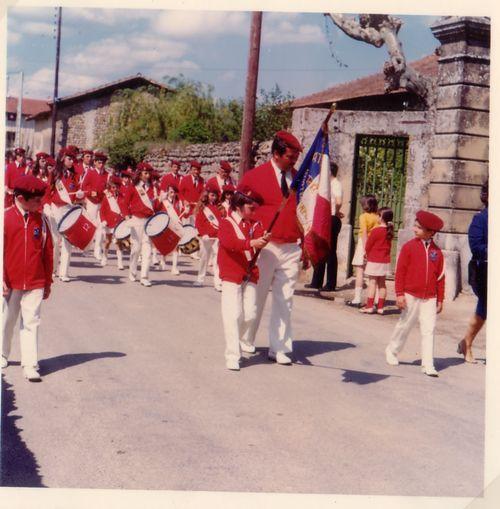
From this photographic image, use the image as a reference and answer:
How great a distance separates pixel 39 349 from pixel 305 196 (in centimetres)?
275

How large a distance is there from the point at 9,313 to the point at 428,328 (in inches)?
141

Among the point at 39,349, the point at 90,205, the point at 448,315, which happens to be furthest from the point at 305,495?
the point at 90,205

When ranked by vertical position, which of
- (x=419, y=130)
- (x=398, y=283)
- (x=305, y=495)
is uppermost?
(x=419, y=130)

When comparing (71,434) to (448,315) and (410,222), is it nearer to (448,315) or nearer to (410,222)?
(448,315)

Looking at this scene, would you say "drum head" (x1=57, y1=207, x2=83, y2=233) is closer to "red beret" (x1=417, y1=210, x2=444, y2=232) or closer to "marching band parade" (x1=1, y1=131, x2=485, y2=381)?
"marching band parade" (x1=1, y1=131, x2=485, y2=381)

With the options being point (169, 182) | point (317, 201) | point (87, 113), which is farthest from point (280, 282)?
point (87, 113)

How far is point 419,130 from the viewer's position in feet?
44.8

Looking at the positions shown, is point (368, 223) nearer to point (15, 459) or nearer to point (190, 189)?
point (190, 189)

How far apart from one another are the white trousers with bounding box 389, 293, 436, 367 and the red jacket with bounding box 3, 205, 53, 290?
320 cm

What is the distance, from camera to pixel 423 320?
26.0ft

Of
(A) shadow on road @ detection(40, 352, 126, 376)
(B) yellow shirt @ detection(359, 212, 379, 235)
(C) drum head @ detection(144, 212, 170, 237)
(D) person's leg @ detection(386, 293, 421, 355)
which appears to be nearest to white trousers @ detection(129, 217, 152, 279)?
(C) drum head @ detection(144, 212, 170, 237)

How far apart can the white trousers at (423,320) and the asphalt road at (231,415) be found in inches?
8.5

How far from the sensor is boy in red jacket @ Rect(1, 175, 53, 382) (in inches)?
268

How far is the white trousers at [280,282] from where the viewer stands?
310 inches
